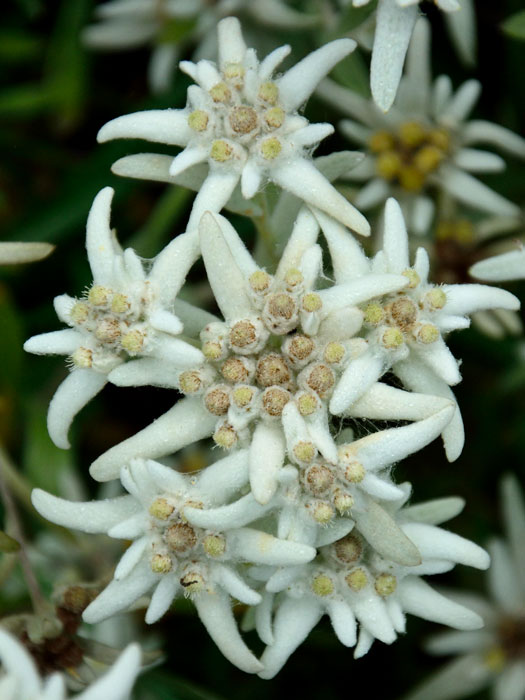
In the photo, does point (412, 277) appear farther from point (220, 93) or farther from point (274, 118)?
point (220, 93)

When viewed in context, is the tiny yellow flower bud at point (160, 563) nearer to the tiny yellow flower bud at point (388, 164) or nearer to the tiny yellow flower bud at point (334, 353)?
the tiny yellow flower bud at point (334, 353)

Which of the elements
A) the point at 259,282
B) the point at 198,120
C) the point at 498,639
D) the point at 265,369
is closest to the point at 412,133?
the point at 198,120

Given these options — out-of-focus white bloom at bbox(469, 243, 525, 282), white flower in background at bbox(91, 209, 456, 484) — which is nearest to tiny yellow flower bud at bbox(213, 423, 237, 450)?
white flower in background at bbox(91, 209, 456, 484)

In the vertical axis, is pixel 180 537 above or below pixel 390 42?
below

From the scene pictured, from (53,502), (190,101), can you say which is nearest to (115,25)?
→ (190,101)

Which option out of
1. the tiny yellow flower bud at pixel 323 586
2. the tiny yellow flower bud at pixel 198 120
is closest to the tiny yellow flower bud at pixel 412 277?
the tiny yellow flower bud at pixel 198 120

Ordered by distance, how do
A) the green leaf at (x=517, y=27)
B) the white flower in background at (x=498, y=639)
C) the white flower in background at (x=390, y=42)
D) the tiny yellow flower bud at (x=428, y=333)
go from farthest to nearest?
the white flower in background at (x=498, y=639) → the green leaf at (x=517, y=27) → the white flower in background at (x=390, y=42) → the tiny yellow flower bud at (x=428, y=333)
